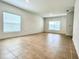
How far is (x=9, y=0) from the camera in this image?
4617 mm

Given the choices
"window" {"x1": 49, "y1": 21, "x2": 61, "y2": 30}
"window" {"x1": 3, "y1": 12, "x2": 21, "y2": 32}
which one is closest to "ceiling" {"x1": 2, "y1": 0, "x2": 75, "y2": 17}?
"window" {"x1": 3, "y1": 12, "x2": 21, "y2": 32}

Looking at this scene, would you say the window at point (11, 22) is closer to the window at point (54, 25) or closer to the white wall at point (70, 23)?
the white wall at point (70, 23)

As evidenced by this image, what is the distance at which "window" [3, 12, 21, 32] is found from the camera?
535 centimetres

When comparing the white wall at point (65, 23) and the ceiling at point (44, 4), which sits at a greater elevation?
the ceiling at point (44, 4)

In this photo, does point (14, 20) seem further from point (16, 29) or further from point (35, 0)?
point (35, 0)

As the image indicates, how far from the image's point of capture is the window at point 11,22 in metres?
5.35

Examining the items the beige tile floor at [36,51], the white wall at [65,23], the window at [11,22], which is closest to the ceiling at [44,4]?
the window at [11,22]

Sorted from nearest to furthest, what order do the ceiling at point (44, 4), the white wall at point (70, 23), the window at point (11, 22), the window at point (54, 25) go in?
1. the ceiling at point (44, 4)
2. the window at point (11, 22)
3. the white wall at point (70, 23)
4. the window at point (54, 25)

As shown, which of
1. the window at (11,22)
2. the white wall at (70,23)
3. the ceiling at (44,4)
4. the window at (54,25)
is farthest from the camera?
the window at (54,25)

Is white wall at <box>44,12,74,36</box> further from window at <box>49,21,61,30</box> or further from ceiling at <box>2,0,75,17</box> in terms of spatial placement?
ceiling at <box>2,0,75,17</box>

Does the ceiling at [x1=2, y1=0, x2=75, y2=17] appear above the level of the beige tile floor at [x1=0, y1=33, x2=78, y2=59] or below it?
above

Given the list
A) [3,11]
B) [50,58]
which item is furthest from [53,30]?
[50,58]

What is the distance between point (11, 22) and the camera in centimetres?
598

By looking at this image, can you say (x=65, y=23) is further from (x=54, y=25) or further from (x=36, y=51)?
(x=36, y=51)
